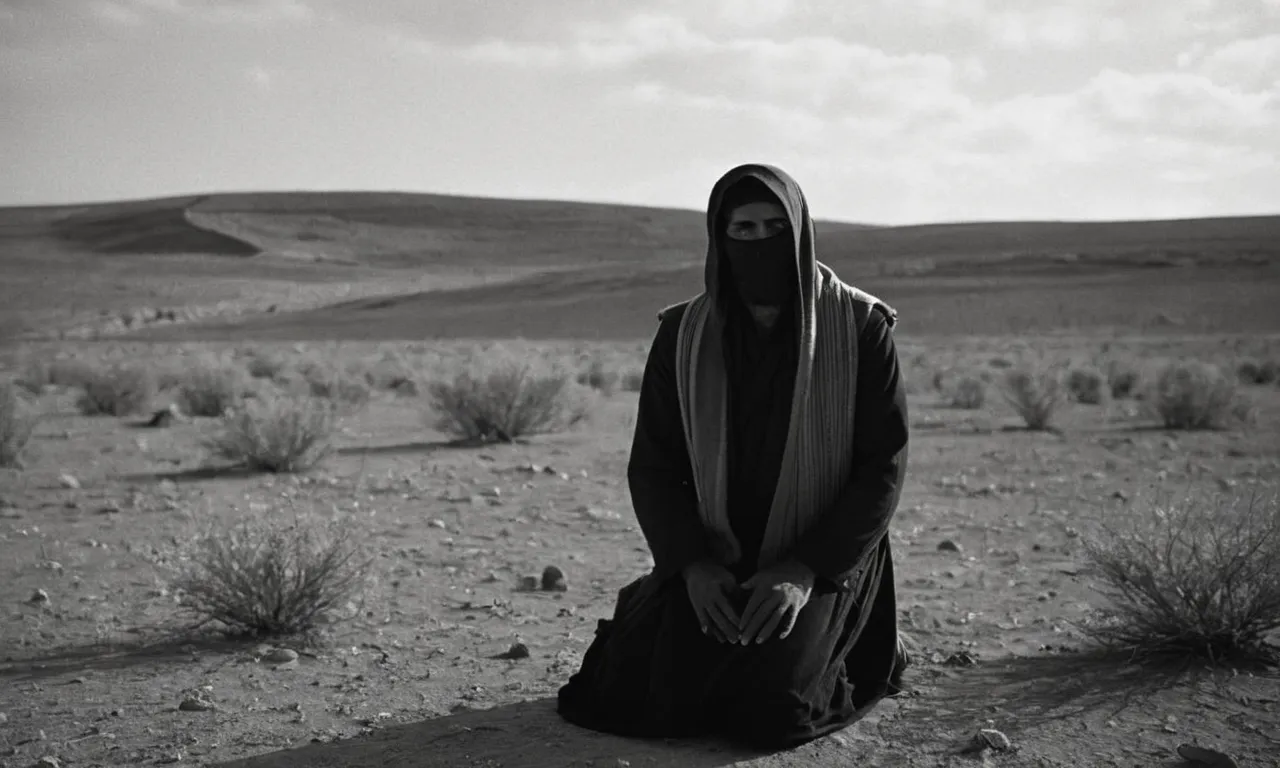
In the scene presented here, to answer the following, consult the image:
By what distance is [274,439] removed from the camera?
9641 millimetres

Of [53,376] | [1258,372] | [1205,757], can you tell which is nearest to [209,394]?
[53,376]

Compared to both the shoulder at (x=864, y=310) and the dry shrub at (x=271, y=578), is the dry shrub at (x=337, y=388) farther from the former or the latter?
the shoulder at (x=864, y=310)

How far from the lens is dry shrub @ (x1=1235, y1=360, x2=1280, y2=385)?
19.7 metres

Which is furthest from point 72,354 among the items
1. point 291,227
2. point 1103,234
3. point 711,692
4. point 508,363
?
point 291,227

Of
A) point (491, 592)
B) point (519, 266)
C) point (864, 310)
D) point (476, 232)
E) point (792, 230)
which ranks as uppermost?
point (476, 232)

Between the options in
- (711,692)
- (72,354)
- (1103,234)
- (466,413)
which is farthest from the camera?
(1103,234)

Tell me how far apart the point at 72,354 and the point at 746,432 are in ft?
89.4

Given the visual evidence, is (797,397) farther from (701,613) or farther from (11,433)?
(11,433)

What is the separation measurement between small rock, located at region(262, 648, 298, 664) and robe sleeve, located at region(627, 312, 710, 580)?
70.2 inches

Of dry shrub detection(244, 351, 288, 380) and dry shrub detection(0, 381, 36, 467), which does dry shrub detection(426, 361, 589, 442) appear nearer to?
dry shrub detection(0, 381, 36, 467)

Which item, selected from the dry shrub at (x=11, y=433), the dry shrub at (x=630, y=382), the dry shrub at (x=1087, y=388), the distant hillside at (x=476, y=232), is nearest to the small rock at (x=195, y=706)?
the dry shrub at (x=11, y=433)

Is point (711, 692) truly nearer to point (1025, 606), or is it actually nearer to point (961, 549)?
point (1025, 606)

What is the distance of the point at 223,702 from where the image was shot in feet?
13.6

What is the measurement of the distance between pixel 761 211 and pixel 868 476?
0.90 meters
